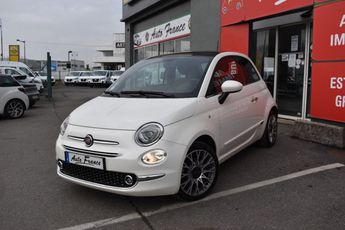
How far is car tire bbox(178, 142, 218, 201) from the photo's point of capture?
379 centimetres

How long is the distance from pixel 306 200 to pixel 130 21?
18.1 metres

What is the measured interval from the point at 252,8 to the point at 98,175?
24.4 ft

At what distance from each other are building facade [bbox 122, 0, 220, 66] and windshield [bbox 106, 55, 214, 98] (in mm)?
6290

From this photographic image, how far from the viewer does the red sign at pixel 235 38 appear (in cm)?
1014

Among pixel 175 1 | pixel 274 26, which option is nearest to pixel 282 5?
pixel 274 26

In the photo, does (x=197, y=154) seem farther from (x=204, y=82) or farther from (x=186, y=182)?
(x=204, y=82)

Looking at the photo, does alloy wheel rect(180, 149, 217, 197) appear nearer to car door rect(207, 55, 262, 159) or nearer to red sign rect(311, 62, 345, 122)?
car door rect(207, 55, 262, 159)

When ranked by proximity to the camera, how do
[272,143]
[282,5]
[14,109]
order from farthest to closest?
[14,109]
[282,5]
[272,143]

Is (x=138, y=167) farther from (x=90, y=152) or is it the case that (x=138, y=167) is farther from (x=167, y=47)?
(x=167, y=47)

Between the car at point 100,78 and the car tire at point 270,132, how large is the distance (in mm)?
29533

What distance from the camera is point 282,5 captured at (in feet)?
27.8

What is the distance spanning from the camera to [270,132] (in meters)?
6.23

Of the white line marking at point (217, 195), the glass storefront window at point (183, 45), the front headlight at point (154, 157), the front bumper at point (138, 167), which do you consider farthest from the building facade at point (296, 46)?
the front headlight at point (154, 157)

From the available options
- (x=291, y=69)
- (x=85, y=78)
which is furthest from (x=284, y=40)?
(x=85, y=78)
